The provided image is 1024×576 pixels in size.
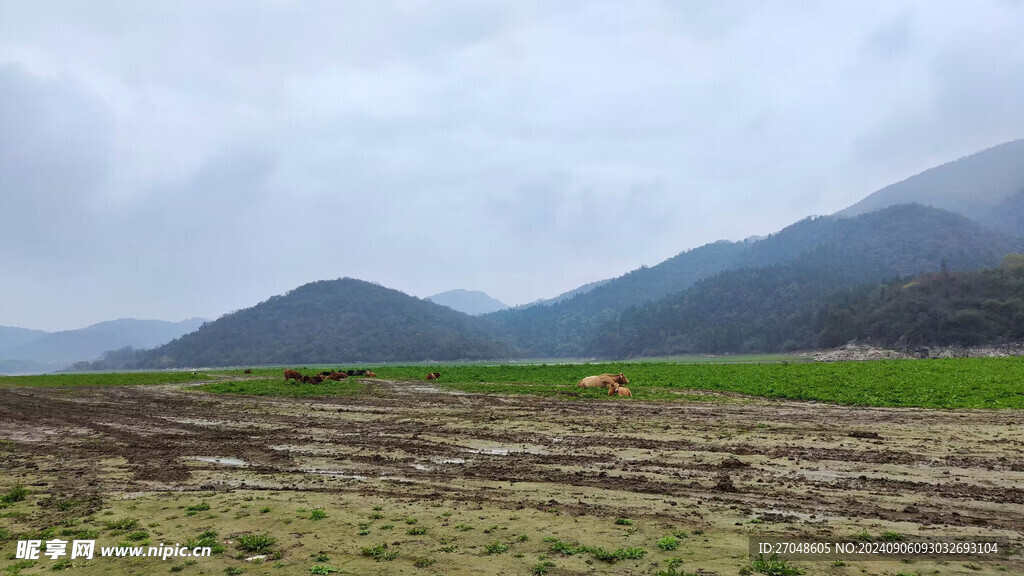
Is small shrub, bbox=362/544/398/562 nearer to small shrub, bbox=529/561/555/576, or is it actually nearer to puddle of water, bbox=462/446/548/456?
small shrub, bbox=529/561/555/576

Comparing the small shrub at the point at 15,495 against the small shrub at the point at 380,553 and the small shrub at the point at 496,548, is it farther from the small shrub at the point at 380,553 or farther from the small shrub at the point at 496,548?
the small shrub at the point at 496,548

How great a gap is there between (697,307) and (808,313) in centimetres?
4355

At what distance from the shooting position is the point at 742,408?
24172 millimetres

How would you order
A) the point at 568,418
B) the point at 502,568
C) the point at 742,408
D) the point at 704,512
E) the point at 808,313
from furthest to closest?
1. the point at 808,313
2. the point at 742,408
3. the point at 568,418
4. the point at 704,512
5. the point at 502,568

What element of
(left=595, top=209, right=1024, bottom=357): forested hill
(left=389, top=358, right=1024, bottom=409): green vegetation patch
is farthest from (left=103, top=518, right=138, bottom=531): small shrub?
(left=595, top=209, right=1024, bottom=357): forested hill

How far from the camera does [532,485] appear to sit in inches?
469

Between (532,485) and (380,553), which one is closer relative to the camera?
(380,553)

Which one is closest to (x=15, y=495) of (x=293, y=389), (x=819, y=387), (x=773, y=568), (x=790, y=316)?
(x=773, y=568)

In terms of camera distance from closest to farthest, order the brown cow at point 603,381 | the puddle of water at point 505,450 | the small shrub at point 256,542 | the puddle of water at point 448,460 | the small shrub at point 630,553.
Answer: the small shrub at point 630,553
the small shrub at point 256,542
the puddle of water at point 448,460
the puddle of water at point 505,450
the brown cow at point 603,381

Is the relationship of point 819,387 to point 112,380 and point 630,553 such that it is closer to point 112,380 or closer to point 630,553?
point 630,553

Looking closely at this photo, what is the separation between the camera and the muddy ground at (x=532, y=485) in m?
8.33

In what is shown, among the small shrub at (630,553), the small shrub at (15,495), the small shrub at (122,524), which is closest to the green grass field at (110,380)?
the small shrub at (15,495)

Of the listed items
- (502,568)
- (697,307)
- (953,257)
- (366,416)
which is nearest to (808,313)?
(697,307)

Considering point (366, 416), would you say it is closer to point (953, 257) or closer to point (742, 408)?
point (742, 408)
